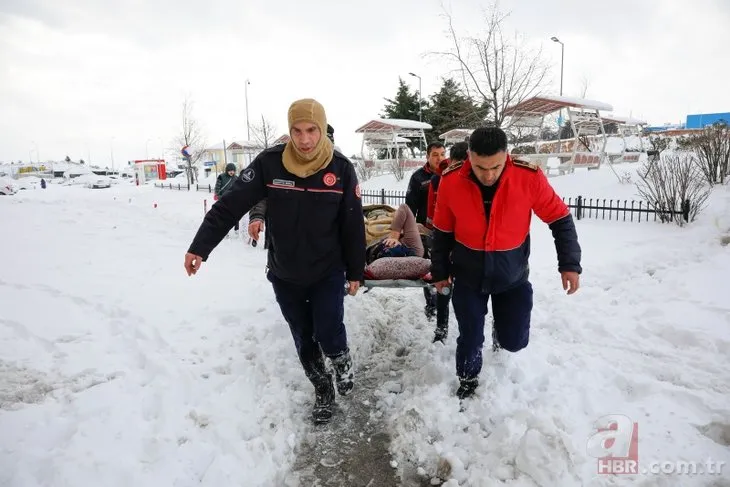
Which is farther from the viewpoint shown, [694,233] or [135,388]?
[694,233]

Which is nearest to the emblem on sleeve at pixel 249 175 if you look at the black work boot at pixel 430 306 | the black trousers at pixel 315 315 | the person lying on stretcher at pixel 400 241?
the black trousers at pixel 315 315

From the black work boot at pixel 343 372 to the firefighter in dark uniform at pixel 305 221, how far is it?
4.9 inches

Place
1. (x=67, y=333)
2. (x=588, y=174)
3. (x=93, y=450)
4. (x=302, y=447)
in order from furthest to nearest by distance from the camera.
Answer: (x=588, y=174), (x=67, y=333), (x=302, y=447), (x=93, y=450)

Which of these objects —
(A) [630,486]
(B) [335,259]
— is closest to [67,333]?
(B) [335,259]

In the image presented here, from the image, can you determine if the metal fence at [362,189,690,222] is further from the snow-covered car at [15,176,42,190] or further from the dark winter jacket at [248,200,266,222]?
the snow-covered car at [15,176,42,190]

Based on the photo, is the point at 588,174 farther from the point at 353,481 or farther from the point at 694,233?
the point at 353,481

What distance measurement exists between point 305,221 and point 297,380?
4.86 ft

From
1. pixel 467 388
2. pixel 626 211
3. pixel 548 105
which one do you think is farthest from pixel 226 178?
pixel 548 105

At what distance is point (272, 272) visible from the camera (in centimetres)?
291

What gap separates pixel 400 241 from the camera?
14.3ft

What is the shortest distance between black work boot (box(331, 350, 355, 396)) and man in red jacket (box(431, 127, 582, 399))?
0.80 meters

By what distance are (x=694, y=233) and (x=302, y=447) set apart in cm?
730

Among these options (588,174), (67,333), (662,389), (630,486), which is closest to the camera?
(630,486)
